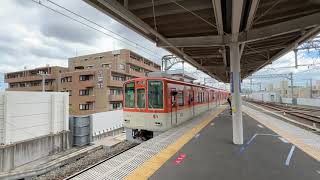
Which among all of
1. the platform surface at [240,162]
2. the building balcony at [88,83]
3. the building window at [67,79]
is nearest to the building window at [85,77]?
the building balcony at [88,83]

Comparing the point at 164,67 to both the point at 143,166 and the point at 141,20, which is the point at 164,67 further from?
the point at 143,166

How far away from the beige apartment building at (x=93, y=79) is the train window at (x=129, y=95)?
21802 millimetres

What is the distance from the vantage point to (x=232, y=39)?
22.1 feet

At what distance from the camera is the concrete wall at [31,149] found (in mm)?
10391

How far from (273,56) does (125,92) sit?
9.77 metres

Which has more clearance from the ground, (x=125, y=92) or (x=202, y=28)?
(x=202, y=28)

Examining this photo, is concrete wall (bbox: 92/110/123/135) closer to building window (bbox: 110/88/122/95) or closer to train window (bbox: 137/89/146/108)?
train window (bbox: 137/89/146/108)

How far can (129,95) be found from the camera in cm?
955

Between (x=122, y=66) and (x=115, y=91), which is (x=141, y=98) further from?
(x=122, y=66)

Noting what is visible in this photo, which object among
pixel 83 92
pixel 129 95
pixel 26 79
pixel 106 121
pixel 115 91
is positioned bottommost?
pixel 106 121

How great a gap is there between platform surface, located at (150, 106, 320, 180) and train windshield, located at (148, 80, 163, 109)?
2.33m

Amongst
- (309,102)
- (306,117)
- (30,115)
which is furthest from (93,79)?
(309,102)

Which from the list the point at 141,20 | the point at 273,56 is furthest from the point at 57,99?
the point at 273,56

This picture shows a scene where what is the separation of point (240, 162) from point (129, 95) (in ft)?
19.2
